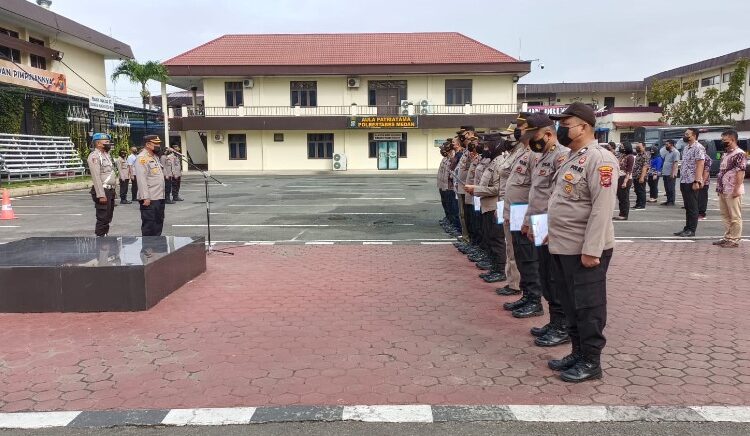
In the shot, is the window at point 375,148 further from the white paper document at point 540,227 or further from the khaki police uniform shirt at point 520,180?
the white paper document at point 540,227

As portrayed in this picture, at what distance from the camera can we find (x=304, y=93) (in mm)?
36188

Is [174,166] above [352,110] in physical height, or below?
below

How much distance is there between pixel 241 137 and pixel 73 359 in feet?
110

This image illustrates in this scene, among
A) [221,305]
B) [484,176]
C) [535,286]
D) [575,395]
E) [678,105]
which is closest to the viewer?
[575,395]

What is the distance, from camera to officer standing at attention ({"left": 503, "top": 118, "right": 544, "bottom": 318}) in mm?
5457

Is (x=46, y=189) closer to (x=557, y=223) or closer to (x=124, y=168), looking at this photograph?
(x=124, y=168)

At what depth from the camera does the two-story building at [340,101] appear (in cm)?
3459

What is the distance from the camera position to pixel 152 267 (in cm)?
583

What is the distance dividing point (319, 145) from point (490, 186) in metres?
30.9

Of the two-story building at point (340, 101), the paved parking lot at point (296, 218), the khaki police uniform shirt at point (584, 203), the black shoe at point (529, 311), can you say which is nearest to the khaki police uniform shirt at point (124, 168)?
the paved parking lot at point (296, 218)

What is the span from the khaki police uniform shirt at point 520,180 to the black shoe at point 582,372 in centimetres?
195

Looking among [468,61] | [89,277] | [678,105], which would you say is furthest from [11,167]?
[678,105]

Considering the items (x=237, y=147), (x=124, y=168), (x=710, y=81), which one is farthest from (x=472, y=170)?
(x=710, y=81)

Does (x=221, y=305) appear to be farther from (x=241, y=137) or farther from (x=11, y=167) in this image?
(x=241, y=137)
